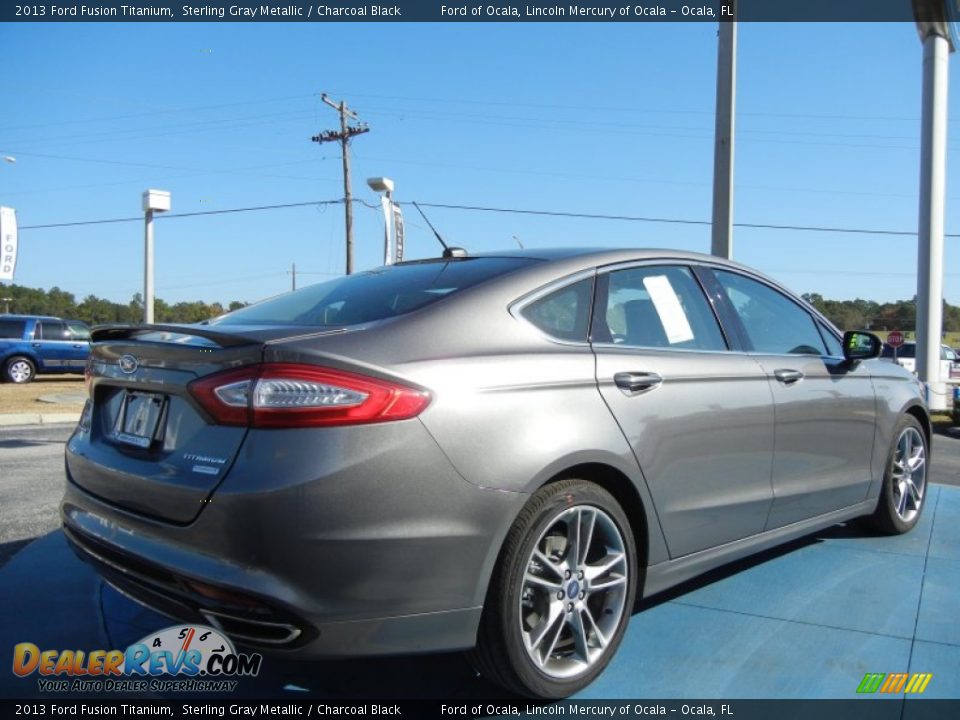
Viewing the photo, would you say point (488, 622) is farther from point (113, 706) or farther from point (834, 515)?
point (834, 515)

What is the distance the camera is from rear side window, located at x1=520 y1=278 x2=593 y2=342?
8.98 ft

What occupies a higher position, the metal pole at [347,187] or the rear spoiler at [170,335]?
the metal pole at [347,187]

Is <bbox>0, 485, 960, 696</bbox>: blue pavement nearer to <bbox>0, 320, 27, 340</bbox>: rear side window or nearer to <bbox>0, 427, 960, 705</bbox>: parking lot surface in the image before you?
<bbox>0, 427, 960, 705</bbox>: parking lot surface

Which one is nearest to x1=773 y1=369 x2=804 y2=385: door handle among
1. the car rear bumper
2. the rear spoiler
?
the car rear bumper

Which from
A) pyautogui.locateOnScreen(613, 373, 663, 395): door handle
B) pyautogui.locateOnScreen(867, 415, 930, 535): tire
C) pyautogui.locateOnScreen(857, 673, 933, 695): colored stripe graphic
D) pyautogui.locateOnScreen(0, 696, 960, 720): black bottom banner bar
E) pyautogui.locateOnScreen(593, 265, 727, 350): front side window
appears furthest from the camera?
pyautogui.locateOnScreen(867, 415, 930, 535): tire

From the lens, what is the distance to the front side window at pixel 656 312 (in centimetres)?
301

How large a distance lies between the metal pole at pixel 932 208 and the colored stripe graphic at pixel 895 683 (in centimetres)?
2087

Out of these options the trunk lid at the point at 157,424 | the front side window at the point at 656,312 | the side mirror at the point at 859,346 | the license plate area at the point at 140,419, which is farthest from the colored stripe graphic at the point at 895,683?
the license plate area at the point at 140,419

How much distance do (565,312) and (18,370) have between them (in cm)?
2193

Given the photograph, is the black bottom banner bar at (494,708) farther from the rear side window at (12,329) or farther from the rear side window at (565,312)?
the rear side window at (12,329)

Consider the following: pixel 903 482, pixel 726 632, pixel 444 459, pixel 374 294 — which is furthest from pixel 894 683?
pixel 374 294

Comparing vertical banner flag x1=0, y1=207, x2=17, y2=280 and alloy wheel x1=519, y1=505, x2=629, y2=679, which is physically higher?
vertical banner flag x1=0, y1=207, x2=17, y2=280

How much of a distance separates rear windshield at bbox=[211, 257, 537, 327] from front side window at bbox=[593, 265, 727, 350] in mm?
370

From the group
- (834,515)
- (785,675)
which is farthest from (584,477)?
(834,515)
